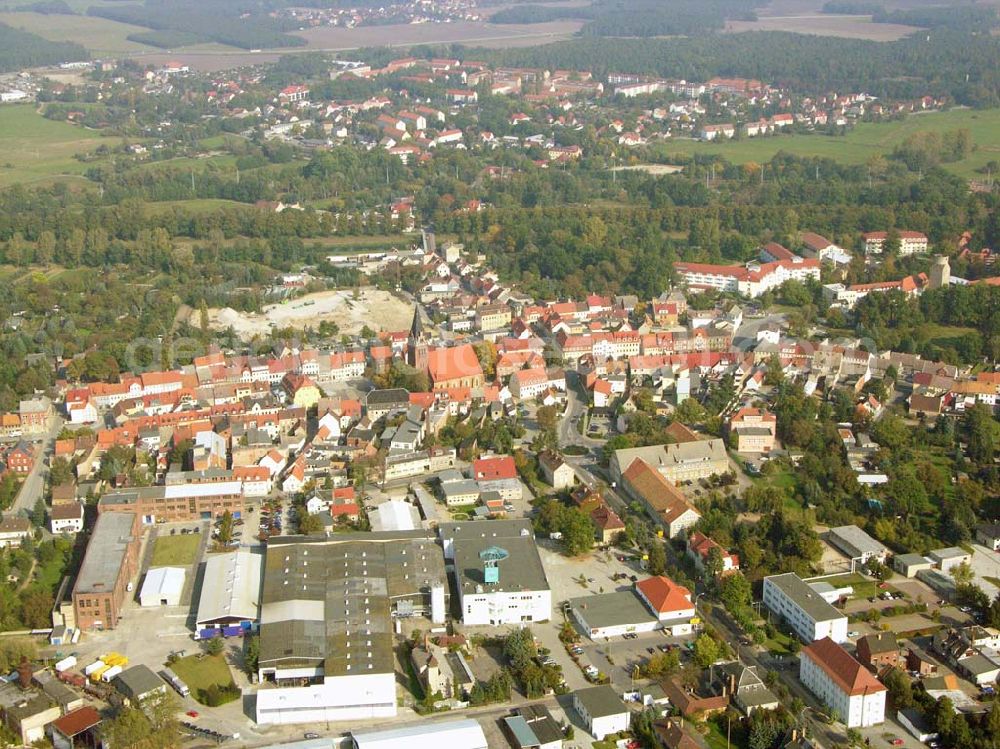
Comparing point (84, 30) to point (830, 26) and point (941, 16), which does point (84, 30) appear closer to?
point (830, 26)

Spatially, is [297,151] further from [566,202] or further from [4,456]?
[4,456]

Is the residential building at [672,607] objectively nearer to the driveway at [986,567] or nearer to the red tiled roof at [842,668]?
the red tiled roof at [842,668]

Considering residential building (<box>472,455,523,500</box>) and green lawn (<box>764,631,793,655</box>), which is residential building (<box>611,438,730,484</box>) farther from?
green lawn (<box>764,631,793,655</box>)

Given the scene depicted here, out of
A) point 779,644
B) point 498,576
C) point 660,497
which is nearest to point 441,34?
point 660,497

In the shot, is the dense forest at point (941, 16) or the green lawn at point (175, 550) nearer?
the green lawn at point (175, 550)

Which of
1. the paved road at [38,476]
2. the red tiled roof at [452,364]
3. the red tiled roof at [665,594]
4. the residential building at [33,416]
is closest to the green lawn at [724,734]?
the red tiled roof at [665,594]

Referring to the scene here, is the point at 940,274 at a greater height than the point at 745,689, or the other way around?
the point at 940,274

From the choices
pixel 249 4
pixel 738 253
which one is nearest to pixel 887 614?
pixel 738 253
